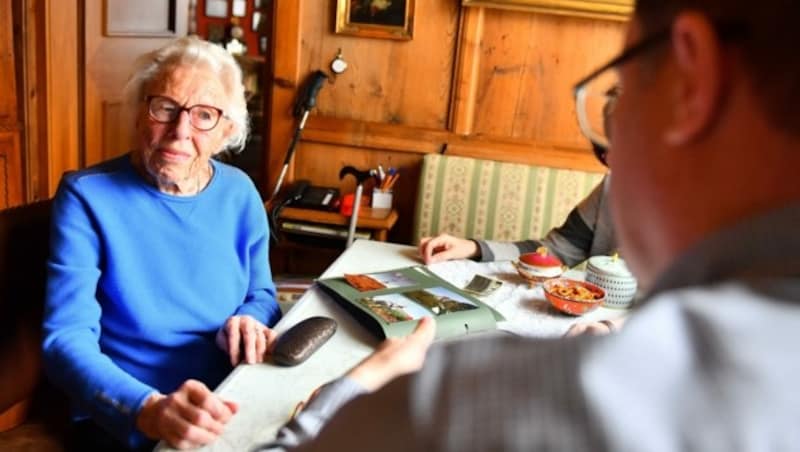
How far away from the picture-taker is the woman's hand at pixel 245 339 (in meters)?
1.24

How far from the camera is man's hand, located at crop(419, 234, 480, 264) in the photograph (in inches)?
70.4

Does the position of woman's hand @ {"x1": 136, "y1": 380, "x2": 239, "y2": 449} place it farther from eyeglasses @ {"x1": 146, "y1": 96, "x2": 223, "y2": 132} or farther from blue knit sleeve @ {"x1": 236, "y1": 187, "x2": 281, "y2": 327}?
eyeglasses @ {"x1": 146, "y1": 96, "x2": 223, "y2": 132}

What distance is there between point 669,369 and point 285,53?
2.69 metres

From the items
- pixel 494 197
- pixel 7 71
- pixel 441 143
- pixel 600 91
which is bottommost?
pixel 494 197

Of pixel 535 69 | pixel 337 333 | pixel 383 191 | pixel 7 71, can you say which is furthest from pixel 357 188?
pixel 7 71

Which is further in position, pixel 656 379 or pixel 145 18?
pixel 145 18

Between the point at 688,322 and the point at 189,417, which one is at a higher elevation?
the point at 688,322

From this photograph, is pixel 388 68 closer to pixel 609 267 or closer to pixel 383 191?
pixel 383 191

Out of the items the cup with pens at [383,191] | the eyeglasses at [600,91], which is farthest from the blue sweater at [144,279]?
the cup with pens at [383,191]

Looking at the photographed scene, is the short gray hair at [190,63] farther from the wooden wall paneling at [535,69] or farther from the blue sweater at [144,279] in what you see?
the wooden wall paneling at [535,69]

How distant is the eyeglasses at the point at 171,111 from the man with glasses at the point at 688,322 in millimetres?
1152

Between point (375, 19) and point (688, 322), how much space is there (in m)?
2.58

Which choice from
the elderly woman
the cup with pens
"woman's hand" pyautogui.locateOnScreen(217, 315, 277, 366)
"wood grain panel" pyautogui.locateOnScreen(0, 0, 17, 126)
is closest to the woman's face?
the elderly woman

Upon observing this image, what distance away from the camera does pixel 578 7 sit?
266cm
